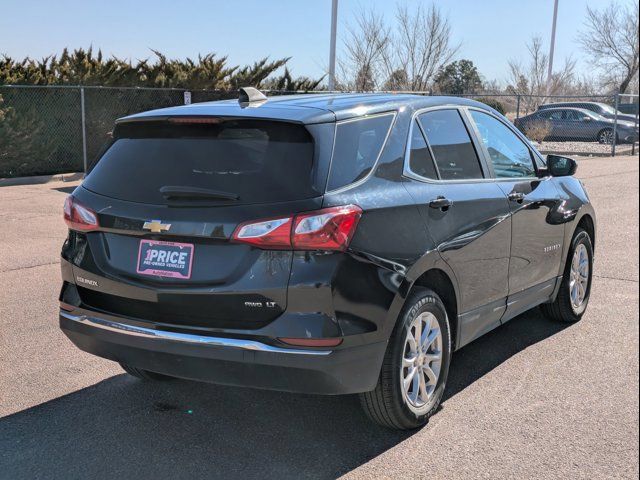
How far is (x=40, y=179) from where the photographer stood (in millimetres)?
14875

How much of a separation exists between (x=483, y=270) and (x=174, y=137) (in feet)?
6.46

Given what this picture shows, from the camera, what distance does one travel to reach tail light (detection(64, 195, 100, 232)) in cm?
360

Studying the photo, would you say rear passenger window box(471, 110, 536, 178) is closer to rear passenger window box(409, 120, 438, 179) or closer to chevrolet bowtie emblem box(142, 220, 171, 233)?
rear passenger window box(409, 120, 438, 179)

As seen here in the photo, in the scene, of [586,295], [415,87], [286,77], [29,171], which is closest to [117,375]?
[586,295]

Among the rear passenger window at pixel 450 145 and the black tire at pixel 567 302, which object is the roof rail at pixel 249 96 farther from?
the black tire at pixel 567 302

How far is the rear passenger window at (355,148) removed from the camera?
3.32m

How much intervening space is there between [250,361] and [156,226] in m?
0.77

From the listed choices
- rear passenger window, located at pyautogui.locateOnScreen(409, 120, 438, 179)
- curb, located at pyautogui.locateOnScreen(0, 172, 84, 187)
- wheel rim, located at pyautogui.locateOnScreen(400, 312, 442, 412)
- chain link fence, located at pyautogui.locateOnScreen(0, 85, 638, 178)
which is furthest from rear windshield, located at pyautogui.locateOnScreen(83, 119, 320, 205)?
curb, located at pyautogui.locateOnScreen(0, 172, 84, 187)

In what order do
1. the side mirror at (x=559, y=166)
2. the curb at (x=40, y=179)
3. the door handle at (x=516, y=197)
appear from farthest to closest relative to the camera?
the curb at (x=40, y=179)
the side mirror at (x=559, y=166)
the door handle at (x=516, y=197)

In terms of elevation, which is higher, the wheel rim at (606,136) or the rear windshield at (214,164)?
the rear windshield at (214,164)

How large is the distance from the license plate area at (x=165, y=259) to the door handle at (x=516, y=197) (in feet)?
7.45

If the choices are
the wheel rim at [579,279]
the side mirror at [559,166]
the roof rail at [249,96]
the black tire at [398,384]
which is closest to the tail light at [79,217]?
the roof rail at [249,96]

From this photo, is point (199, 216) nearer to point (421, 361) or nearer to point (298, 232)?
point (298, 232)

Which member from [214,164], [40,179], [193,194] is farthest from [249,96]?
[40,179]
